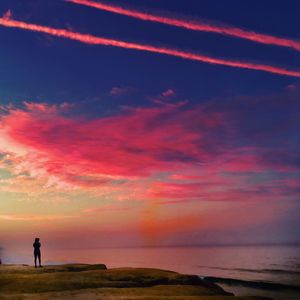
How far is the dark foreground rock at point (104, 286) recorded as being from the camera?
104 ft

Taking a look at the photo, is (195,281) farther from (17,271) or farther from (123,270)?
(17,271)

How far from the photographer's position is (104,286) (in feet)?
124

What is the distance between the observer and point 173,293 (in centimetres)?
3438

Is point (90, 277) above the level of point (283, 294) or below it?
above

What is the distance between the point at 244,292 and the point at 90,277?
3365cm

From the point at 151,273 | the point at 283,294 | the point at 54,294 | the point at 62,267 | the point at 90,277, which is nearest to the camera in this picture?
the point at 54,294

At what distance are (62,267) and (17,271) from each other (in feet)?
22.7

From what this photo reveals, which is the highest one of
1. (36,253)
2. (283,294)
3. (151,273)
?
(36,253)

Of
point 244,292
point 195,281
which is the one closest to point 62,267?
point 195,281

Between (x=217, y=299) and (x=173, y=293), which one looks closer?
(x=217, y=299)

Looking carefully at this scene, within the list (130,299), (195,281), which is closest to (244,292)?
(195,281)

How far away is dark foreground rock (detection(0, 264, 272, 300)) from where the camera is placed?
31594mm

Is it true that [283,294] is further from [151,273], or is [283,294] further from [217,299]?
[217,299]

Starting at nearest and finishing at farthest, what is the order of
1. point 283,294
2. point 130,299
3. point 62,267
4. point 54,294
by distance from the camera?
point 130,299, point 54,294, point 62,267, point 283,294
